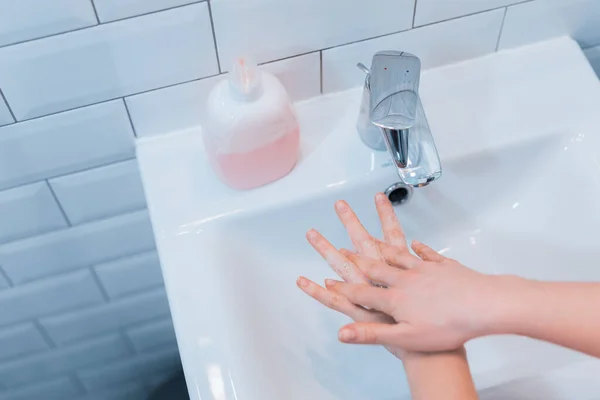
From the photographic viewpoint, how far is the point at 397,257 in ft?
2.02

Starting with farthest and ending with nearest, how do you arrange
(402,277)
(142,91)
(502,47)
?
(502,47) → (142,91) → (402,277)

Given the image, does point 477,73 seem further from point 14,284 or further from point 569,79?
point 14,284

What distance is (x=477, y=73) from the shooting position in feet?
2.61

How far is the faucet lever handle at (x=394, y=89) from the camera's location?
2.03 feet

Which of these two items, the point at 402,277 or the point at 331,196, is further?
the point at 331,196

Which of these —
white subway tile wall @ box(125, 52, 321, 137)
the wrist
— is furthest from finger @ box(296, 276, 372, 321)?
white subway tile wall @ box(125, 52, 321, 137)

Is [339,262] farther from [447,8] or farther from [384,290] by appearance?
[447,8]

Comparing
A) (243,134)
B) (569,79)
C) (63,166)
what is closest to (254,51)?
(243,134)

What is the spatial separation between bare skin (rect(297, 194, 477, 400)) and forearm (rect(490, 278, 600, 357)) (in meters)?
0.06

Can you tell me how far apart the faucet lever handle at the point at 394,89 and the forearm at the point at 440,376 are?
8.3 inches

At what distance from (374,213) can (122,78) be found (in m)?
0.32

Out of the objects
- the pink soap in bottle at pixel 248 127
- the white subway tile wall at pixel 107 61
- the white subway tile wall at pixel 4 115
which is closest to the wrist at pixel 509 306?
the pink soap in bottle at pixel 248 127

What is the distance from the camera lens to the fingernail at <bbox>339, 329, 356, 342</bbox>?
21.4 inches

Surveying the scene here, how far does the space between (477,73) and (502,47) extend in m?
0.05
